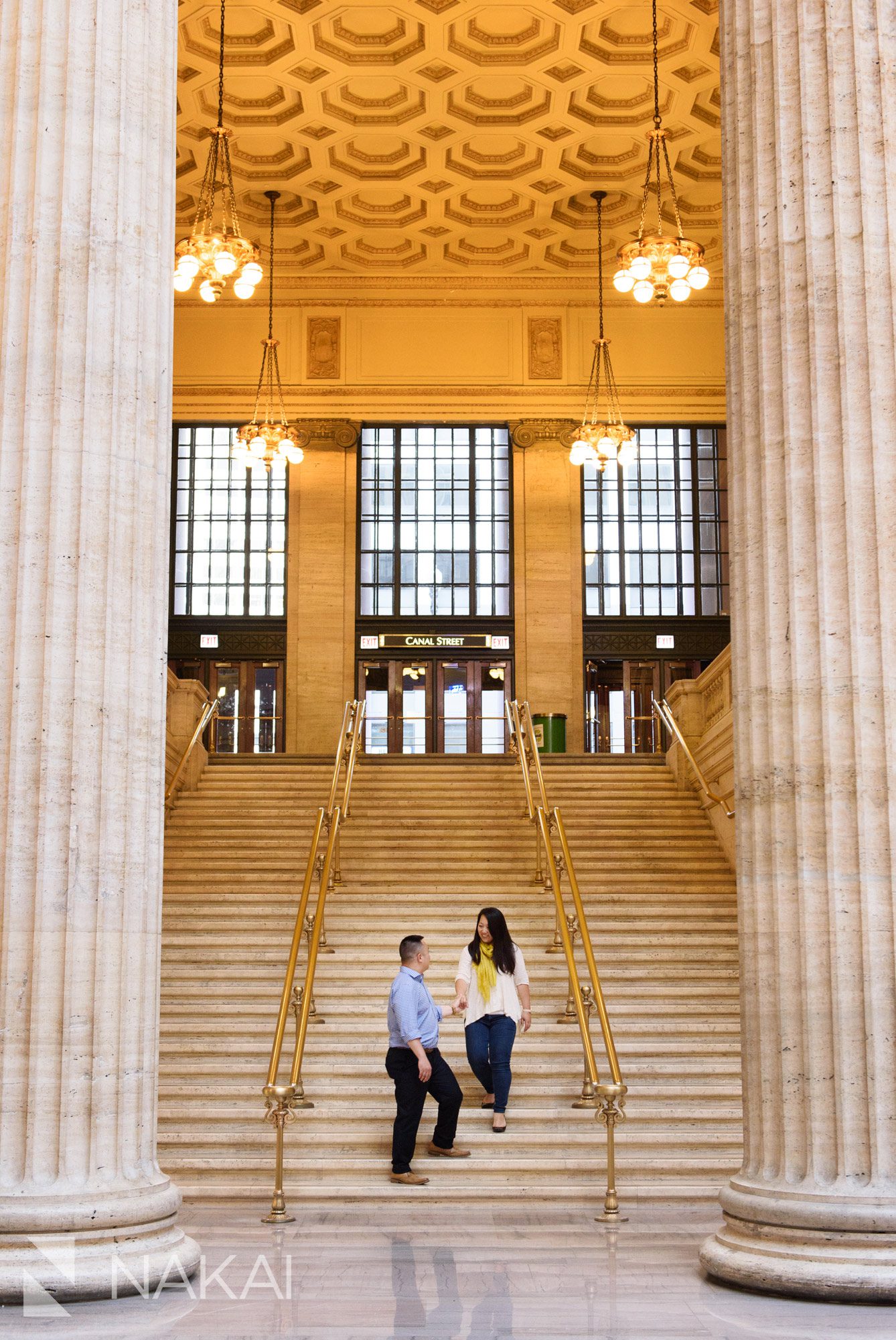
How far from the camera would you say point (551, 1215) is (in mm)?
7777

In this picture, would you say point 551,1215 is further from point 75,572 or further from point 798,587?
point 75,572

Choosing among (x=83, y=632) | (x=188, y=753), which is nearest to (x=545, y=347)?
(x=188, y=753)

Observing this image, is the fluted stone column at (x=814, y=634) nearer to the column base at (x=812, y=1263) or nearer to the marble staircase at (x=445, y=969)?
the column base at (x=812, y=1263)

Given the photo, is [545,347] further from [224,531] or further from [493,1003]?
[493,1003]

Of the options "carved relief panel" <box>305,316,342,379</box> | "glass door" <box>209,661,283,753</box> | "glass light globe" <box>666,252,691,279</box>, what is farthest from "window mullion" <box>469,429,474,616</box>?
"glass light globe" <box>666,252,691,279</box>

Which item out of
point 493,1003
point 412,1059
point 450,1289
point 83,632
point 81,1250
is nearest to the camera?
point 81,1250

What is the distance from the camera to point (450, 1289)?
6.02 metres

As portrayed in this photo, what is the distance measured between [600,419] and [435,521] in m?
3.18

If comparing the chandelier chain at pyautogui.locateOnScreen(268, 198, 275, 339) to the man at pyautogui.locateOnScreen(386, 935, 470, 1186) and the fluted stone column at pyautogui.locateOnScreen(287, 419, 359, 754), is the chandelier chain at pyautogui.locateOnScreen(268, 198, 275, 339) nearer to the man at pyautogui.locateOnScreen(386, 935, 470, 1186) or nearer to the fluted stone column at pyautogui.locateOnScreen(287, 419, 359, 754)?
the fluted stone column at pyautogui.locateOnScreen(287, 419, 359, 754)

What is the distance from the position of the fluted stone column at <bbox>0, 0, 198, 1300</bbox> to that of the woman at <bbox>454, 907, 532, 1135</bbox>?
10.9 feet

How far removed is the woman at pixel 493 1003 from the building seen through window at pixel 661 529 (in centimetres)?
1543

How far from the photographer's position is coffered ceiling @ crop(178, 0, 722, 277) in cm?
1841

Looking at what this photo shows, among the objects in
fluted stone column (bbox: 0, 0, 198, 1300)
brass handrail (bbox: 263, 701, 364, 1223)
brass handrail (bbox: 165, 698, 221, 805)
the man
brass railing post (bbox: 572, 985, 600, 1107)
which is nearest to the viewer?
fluted stone column (bbox: 0, 0, 198, 1300)

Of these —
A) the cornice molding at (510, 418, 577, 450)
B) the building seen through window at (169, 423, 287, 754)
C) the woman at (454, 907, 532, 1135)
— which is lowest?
the woman at (454, 907, 532, 1135)
